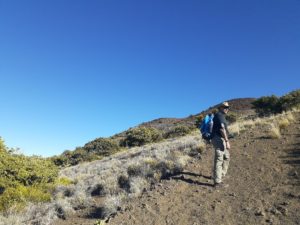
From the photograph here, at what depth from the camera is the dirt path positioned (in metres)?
9.58

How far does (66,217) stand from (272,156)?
6.87 meters

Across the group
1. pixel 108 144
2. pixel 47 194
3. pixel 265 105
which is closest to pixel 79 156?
pixel 108 144

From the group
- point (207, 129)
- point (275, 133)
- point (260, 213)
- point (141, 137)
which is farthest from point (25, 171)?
point (141, 137)

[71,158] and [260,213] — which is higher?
[71,158]

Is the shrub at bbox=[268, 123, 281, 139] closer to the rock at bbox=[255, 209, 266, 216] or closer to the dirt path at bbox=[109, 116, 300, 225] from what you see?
the dirt path at bbox=[109, 116, 300, 225]

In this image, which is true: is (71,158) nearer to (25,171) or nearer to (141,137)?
(141,137)

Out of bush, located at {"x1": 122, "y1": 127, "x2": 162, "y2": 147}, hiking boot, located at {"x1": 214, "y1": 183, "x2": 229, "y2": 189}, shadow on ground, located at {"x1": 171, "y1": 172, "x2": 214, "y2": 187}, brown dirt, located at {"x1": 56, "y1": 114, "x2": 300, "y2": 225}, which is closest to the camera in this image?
brown dirt, located at {"x1": 56, "y1": 114, "x2": 300, "y2": 225}

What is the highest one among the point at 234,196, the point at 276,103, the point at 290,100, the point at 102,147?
the point at 276,103

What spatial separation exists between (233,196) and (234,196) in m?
0.03

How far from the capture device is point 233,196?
10641mm

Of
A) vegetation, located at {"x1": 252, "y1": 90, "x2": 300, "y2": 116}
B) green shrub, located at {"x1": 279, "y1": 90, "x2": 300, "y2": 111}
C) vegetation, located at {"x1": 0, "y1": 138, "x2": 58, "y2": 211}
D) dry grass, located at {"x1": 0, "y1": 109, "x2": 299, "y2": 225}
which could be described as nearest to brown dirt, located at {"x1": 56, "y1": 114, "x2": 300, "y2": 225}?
dry grass, located at {"x1": 0, "y1": 109, "x2": 299, "y2": 225}

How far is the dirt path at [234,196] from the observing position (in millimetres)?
9578

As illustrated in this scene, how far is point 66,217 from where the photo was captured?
493 inches

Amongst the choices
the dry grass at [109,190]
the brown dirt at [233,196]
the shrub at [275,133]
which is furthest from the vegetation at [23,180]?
the shrub at [275,133]
